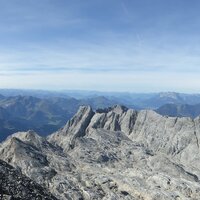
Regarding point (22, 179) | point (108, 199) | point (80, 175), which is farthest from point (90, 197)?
point (22, 179)

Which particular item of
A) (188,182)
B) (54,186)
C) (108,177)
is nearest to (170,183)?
(188,182)

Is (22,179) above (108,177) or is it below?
above

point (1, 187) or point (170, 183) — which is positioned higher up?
point (1, 187)

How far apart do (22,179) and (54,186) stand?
10045cm

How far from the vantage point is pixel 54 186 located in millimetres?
175625

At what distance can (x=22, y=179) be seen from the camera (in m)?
→ 77.8

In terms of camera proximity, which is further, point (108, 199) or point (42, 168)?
point (42, 168)

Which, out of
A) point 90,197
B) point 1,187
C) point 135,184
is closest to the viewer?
point 1,187

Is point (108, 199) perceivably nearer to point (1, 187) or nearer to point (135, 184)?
point (135, 184)

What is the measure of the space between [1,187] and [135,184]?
416 ft

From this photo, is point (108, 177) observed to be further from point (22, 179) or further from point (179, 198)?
point (22, 179)

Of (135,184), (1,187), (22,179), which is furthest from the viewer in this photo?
(135,184)

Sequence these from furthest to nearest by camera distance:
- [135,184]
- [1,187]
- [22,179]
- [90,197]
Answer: [135,184], [90,197], [22,179], [1,187]

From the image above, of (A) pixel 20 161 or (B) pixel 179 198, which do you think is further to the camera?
(A) pixel 20 161
